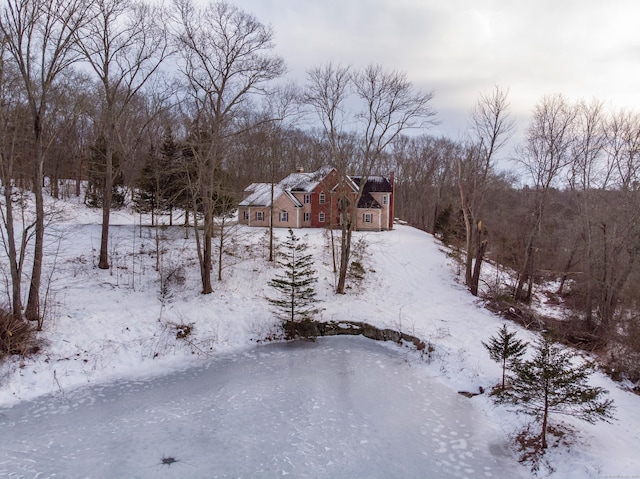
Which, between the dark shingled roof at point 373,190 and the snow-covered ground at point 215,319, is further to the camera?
the dark shingled roof at point 373,190

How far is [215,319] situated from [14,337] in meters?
5.90

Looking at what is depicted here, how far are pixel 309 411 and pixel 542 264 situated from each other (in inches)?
972

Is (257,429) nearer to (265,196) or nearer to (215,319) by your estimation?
(215,319)

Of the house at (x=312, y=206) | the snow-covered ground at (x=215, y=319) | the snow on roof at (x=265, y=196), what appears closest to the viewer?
the snow-covered ground at (x=215, y=319)

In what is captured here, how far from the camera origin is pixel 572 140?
58.6 ft

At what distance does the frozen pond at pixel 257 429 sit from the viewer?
6.92 metres

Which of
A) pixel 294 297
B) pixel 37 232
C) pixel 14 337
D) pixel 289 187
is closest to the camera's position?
pixel 14 337

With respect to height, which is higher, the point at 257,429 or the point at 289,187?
the point at 289,187

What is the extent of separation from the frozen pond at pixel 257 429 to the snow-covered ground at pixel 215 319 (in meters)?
0.91

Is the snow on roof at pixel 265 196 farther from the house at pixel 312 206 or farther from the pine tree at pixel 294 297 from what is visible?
the pine tree at pixel 294 297

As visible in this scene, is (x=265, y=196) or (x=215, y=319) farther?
(x=265, y=196)

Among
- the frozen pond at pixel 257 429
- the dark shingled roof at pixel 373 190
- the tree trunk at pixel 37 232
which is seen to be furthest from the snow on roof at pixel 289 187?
the frozen pond at pixel 257 429

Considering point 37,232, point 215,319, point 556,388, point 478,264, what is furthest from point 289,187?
point 556,388

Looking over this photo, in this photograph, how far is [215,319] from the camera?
1425 cm
